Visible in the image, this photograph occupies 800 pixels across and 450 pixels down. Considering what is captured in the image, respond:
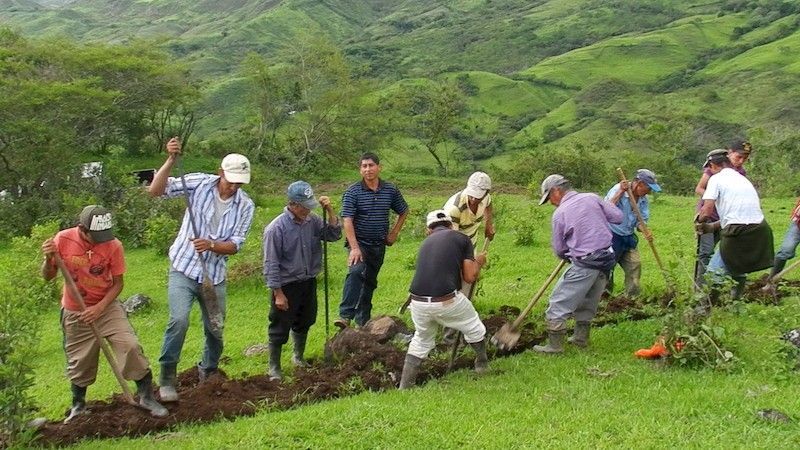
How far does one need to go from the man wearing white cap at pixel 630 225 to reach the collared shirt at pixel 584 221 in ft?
5.00

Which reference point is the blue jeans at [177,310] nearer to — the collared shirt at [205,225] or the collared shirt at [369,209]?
the collared shirt at [205,225]

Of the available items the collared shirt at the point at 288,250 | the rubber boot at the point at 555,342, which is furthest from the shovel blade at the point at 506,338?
the collared shirt at the point at 288,250

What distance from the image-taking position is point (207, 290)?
6605 millimetres

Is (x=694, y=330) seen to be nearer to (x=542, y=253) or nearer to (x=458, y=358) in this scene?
(x=458, y=358)

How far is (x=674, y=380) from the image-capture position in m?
6.31

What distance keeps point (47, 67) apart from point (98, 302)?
88.4ft

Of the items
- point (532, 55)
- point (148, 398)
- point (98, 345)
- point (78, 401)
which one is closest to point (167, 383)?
point (148, 398)

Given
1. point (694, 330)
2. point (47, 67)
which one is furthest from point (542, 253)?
point (47, 67)

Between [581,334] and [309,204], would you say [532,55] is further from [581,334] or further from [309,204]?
[309,204]

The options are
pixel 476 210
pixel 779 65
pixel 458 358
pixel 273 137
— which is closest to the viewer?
pixel 458 358

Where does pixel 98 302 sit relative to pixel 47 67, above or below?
below

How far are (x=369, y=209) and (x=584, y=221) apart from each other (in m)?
2.37

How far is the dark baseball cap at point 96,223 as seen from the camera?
593 cm

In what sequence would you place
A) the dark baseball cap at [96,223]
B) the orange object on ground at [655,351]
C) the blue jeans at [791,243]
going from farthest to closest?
the blue jeans at [791,243]
the orange object on ground at [655,351]
the dark baseball cap at [96,223]
